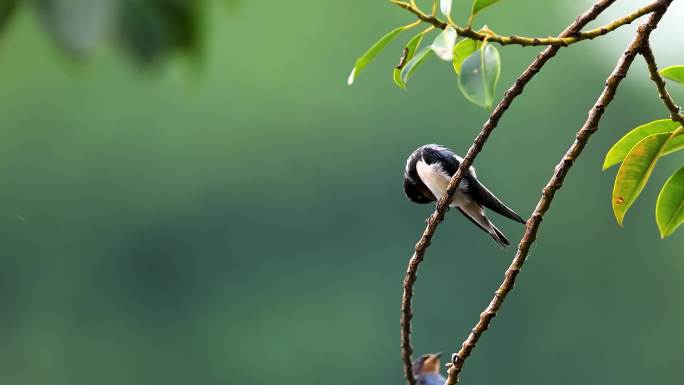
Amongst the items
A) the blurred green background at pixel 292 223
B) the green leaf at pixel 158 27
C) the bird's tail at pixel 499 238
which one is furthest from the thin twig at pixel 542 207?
the blurred green background at pixel 292 223

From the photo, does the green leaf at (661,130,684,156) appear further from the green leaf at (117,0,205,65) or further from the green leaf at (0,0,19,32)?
the green leaf at (0,0,19,32)

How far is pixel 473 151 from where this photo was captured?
4.70 feet

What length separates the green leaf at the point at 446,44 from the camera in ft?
4.28

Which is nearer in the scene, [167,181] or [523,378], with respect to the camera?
[523,378]

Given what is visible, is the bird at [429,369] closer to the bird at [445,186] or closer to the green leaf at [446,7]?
the bird at [445,186]

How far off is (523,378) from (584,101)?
5.39m

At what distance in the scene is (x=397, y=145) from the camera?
19.4 metres

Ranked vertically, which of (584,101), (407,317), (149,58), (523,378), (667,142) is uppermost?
(149,58)

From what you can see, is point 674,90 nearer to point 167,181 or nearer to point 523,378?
point 523,378

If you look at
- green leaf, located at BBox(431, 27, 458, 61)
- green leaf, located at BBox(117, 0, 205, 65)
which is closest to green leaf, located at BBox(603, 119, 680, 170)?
green leaf, located at BBox(431, 27, 458, 61)

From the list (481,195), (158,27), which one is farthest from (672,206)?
(481,195)

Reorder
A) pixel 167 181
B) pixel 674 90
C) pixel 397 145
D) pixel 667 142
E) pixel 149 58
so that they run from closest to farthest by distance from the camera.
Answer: pixel 149 58, pixel 667 142, pixel 674 90, pixel 397 145, pixel 167 181

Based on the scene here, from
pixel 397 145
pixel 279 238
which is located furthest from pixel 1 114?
pixel 397 145

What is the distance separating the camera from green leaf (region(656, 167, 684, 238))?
1.76 meters
